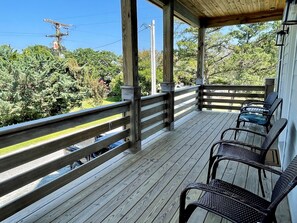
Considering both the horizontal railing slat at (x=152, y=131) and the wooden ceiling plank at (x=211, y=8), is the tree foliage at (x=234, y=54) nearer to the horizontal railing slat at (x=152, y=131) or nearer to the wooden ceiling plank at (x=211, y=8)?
the wooden ceiling plank at (x=211, y=8)

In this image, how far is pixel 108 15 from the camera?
712 inches

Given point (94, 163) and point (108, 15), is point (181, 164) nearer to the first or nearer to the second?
point (94, 163)

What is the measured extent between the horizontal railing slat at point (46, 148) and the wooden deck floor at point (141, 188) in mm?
460

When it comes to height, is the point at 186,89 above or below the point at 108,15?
below

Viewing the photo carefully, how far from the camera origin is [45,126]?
185cm

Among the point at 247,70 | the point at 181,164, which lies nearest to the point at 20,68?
the point at 181,164

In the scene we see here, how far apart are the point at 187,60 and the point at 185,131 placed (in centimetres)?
734

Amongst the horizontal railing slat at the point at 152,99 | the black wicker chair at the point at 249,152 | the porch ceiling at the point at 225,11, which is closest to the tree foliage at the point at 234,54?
the porch ceiling at the point at 225,11

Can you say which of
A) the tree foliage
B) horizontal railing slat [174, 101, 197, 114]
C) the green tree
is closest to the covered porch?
horizontal railing slat [174, 101, 197, 114]

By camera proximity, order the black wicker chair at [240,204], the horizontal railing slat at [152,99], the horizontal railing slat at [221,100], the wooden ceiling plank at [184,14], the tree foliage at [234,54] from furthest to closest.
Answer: the tree foliage at [234,54]
the horizontal railing slat at [221,100]
the wooden ceiling plank at [184,14]
the horizontal railing slat at [152,99]
the black wicker chair at [240,204]

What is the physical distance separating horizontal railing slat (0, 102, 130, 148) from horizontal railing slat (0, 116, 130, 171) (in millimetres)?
93

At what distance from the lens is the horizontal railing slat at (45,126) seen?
5.15ft

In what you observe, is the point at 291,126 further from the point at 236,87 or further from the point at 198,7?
the point at 236,87

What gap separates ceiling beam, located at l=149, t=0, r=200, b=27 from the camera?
148 inches
